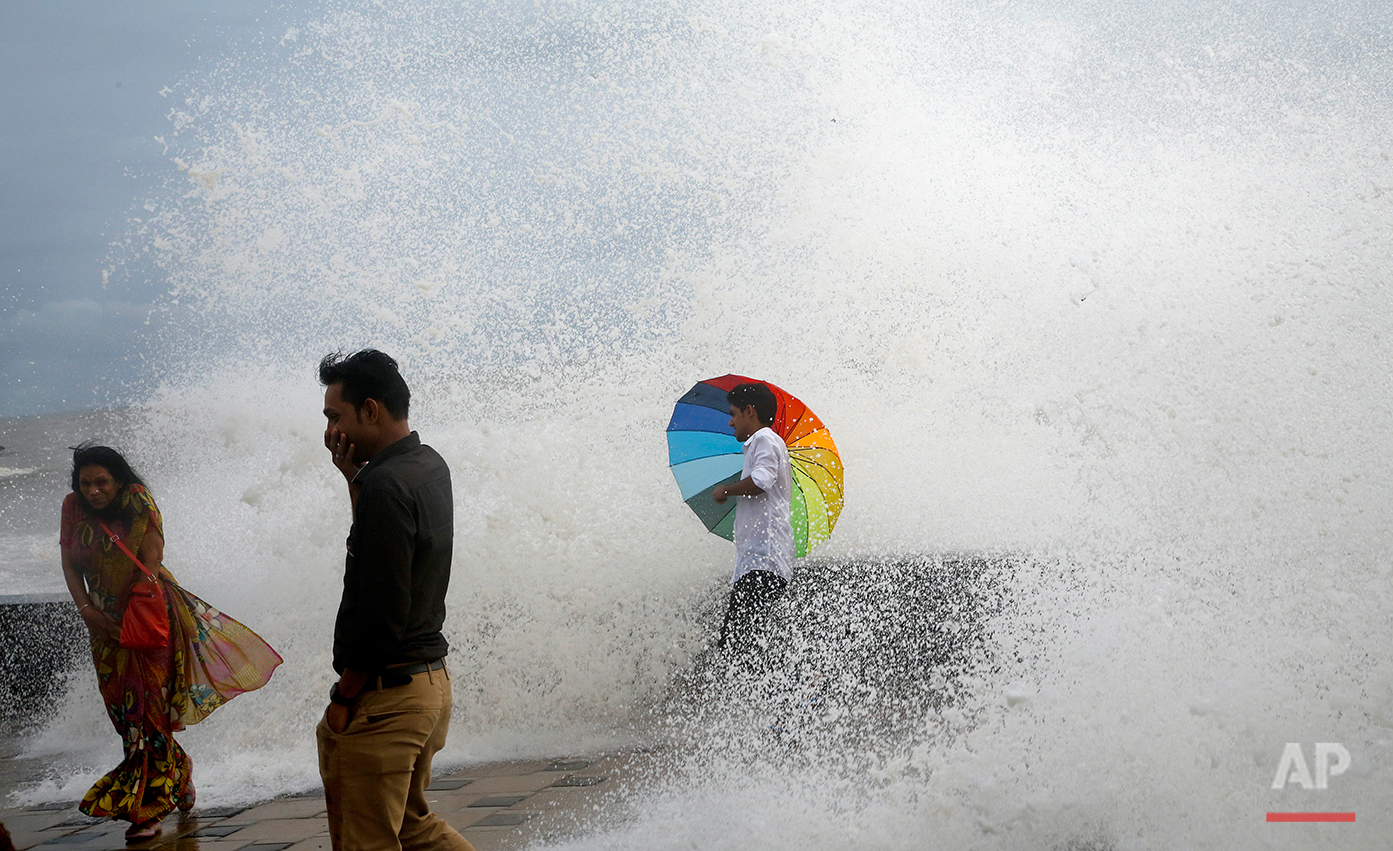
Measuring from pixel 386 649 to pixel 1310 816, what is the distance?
9.39 ft

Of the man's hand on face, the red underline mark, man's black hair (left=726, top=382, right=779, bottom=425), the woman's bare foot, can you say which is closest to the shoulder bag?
the woman's bare foot

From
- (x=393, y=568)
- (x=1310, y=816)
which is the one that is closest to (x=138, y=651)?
(x=393, y=568)

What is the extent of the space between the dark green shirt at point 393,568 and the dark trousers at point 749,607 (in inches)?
90.2

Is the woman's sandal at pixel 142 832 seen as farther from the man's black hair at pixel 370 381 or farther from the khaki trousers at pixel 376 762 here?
the man's black hair at pixel 370 381

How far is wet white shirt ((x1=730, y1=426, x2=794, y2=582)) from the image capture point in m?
4.48

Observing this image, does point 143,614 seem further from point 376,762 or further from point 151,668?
point 376,762

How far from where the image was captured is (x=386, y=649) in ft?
7.20

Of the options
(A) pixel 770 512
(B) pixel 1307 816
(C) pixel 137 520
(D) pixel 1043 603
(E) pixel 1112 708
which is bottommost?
(B) pixel 1307 816

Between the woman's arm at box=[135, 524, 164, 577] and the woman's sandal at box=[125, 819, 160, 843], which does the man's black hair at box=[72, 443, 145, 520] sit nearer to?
the woman's arm at box=[135, 524, 164, 577]

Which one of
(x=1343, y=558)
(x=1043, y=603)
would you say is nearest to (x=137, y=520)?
(x=1043, y=603)

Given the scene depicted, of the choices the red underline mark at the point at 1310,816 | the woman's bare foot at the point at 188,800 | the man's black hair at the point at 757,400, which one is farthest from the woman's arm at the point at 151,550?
the red underline mark at the point at 1310,816

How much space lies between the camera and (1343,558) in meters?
4.25

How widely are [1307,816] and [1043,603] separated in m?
1.35

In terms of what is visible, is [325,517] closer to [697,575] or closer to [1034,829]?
[697,575]
